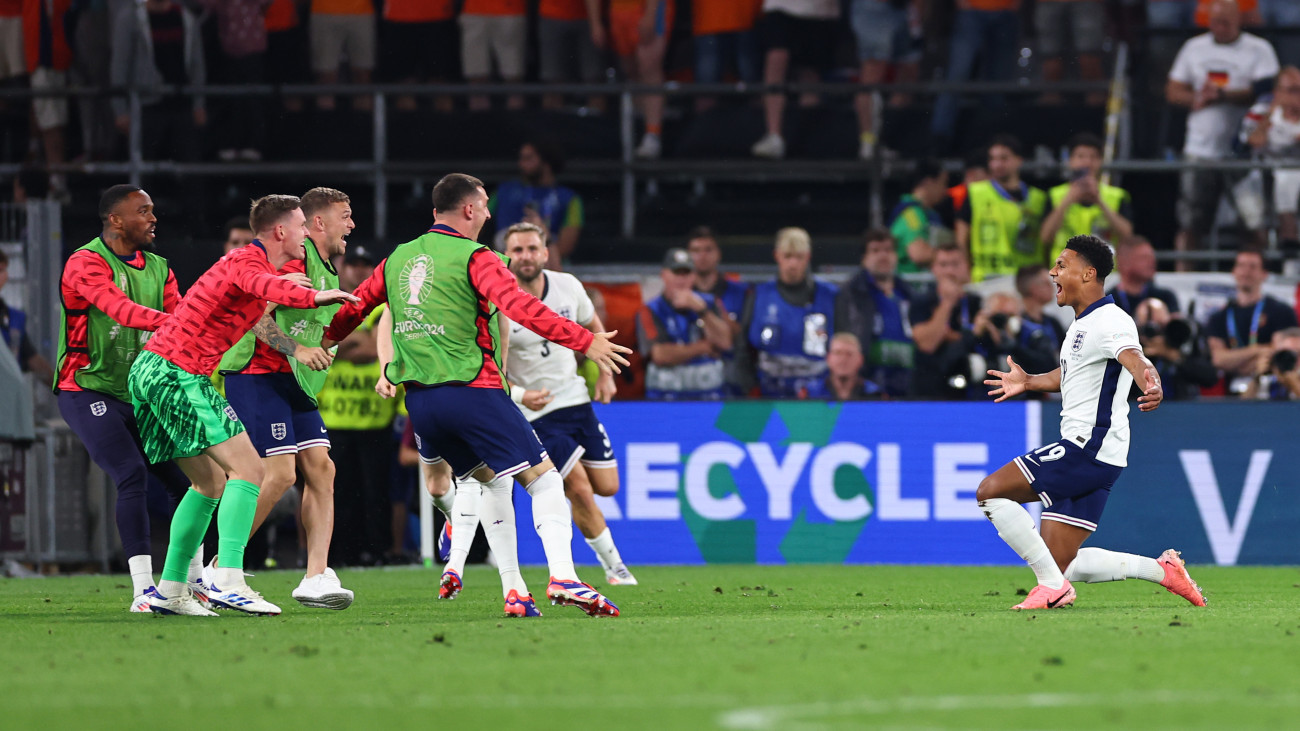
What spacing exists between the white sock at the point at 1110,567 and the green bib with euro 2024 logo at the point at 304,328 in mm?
4193

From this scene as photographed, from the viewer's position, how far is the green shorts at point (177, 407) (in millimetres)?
8430

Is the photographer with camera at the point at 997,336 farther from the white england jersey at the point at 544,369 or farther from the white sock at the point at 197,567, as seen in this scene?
the white sock at the point at 197,567

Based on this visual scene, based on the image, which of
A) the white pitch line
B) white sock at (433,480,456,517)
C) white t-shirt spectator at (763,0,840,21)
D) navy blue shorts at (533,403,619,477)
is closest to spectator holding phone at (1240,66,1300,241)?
white t-shirt spectator at (763,0,840,21)

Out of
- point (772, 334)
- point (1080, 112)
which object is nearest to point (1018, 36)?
point (1080, 112)

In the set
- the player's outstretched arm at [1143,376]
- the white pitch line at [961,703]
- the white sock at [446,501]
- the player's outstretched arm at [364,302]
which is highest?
the player's outstretched arm at [364,302]

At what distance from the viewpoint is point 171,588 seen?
8.71m

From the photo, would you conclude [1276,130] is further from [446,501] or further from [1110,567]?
[446,501]

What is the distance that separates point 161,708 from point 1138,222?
14.3 m

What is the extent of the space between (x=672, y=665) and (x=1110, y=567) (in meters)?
3.70

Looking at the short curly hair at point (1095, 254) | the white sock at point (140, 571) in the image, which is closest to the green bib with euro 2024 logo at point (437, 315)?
the white sock at point (140, 571)

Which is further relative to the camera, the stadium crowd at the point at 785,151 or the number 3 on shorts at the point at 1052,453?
the stadium crowd at the point at 785,151

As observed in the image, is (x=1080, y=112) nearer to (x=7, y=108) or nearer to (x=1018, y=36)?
(x=1018, y=36)

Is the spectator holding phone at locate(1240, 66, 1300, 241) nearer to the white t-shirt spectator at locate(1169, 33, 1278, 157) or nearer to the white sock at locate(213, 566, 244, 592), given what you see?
the white t-shirt spectator at locate(1169, 33, 1278, 157)

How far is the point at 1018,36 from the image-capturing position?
1802cm
